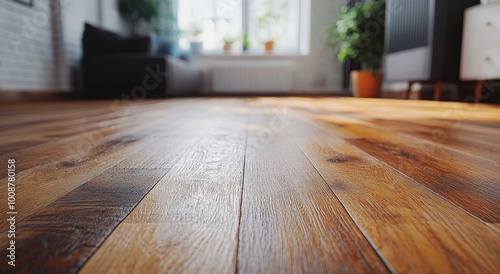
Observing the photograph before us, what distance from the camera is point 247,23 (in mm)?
5758

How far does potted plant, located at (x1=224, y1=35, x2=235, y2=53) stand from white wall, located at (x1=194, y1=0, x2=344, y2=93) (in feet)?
0.44

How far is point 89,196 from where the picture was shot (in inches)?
17.3

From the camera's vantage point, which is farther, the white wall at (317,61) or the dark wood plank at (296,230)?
the white wall at (317,61)

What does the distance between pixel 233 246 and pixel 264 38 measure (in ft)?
18.7

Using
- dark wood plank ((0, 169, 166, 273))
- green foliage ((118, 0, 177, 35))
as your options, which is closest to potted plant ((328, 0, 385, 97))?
green foliage ((118, 0, 177, 35))

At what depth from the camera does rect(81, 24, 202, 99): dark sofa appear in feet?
12.1

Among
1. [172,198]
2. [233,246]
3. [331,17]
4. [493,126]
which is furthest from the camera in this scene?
[331,17]

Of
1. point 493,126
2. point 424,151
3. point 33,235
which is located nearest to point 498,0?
point 493,126

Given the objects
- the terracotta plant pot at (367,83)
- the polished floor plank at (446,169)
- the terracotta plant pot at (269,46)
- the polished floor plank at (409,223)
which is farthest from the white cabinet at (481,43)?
the terracotta plant pot at (269,46)

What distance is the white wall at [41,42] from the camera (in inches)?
118

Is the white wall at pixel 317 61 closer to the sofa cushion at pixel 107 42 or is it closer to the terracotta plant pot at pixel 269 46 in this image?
the terracotta plant pot at pixel 269 46

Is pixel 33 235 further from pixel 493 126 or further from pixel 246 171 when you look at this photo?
pixel 493 126

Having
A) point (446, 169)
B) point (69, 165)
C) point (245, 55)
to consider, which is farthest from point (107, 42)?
point (446, 169)

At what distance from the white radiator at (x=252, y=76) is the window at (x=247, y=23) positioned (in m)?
0.38
